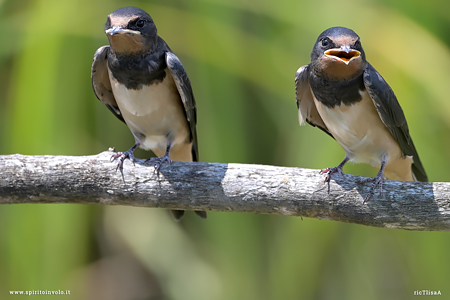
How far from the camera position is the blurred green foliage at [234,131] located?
4.55m

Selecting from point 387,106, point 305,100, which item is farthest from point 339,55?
point 305,100

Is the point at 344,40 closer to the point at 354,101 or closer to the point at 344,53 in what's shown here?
the point at 344,53

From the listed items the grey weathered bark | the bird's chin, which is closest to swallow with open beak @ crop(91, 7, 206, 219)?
the grey weathered bark

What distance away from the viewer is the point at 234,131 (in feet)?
16.0

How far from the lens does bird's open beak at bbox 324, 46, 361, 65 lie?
3.04 meters

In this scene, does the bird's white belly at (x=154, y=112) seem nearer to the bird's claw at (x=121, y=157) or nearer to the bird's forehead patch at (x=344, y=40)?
the bird's claw at (x=121, y=157)

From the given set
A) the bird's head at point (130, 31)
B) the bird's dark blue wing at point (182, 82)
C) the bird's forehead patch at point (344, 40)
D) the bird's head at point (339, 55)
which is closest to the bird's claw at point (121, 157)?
the bird's dark blue wing at point (182, 82)

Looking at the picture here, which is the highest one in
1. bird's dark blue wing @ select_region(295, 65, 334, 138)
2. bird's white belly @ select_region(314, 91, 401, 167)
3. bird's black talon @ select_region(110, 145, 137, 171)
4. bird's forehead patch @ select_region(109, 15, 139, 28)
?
bird's forehead patch @ select_region(109, 15, 139, 28)

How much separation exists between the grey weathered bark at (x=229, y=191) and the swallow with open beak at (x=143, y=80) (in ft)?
0.63

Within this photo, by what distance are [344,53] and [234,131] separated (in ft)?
6.31

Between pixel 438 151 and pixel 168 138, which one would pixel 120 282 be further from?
pixel 438 151

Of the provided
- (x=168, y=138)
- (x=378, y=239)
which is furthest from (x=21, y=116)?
(x=378, y=239)

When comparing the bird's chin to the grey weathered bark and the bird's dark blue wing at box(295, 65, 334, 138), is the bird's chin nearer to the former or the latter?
the bird's dark blue wing at box(295, 65, 334, 138)

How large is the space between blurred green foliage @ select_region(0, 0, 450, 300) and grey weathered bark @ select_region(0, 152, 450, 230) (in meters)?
1.53
